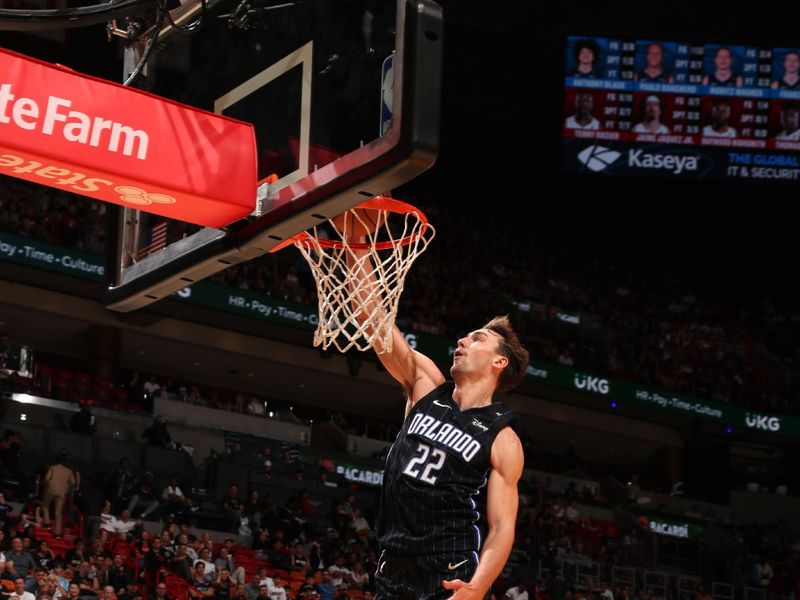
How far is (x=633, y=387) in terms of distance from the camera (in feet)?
82.4

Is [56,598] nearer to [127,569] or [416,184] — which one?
[127,569]

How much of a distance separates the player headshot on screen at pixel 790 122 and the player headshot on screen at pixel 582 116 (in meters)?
3.36

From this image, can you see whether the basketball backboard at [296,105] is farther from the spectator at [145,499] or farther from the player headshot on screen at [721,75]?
the player headshot on screen at [721,75]

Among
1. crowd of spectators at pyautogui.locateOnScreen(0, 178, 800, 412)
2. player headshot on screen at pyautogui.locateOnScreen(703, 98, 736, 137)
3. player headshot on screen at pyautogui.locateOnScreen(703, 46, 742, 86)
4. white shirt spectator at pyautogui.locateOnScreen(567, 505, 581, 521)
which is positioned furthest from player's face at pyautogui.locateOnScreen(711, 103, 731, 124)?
white shirt spectator at pyautogui.locateOnScreen(567, 505, 581, 521)

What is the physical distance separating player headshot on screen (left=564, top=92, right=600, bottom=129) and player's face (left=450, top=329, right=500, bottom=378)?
1768 cm

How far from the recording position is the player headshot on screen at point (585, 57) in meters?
22.3

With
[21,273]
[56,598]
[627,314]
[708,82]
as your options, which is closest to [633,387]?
[627,314]

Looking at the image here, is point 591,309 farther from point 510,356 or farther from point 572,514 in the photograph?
point 510,356

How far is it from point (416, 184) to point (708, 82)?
351 inches

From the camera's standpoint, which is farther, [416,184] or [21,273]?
[416,184]

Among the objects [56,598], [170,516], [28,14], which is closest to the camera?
[28,14]

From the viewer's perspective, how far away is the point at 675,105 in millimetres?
22047

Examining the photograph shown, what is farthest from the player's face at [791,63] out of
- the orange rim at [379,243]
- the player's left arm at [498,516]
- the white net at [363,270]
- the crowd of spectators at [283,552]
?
the player's left arm at [498,516]

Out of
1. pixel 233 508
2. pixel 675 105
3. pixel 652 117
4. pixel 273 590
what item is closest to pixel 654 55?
pixel 675 105
